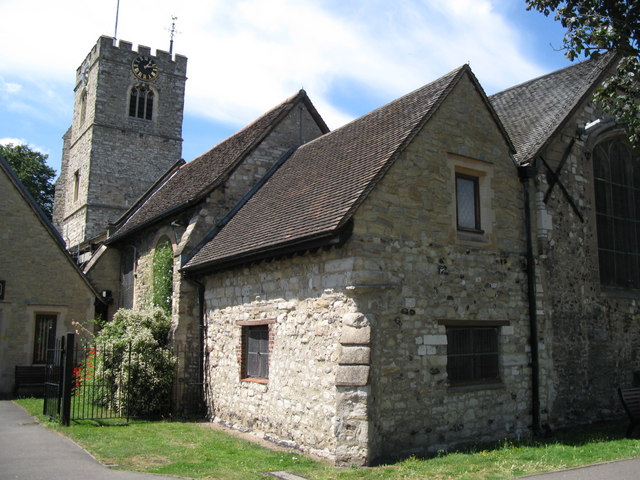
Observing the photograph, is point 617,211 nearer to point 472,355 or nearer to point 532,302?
point 532,302

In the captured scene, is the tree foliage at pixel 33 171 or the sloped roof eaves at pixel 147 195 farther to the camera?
the tree foliage at pixel 33 171

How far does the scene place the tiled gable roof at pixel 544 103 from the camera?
515 inches

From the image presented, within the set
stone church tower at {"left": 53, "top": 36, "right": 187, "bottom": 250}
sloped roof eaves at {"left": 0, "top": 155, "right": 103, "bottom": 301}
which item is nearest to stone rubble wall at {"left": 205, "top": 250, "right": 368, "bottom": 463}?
sloped roof eaves at {"left": 0, "top": 155, "right": 103, "bottom": 301}

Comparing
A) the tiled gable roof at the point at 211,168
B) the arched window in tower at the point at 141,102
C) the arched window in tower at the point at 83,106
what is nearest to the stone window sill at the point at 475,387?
the tiled gable roof at the point at 211,168

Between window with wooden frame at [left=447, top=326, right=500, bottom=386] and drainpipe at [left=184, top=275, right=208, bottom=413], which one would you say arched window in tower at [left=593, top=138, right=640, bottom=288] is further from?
drainpipe at [left=184, top=275, right=208, bottom=413]

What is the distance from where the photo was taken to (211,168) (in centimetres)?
1750

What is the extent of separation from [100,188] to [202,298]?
28.7 meters

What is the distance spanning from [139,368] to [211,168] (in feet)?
21.5

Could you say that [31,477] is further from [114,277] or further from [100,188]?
[100,188]

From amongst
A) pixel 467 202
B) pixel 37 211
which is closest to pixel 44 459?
pixel 467 202

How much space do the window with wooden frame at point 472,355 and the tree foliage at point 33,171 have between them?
38346mm

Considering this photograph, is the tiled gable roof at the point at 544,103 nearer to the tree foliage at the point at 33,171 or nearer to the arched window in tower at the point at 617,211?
the arched window in tower at the point at 617,211

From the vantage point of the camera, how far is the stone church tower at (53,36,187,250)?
39875 millimetres

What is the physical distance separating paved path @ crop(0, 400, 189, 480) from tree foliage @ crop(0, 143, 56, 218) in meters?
34.2
